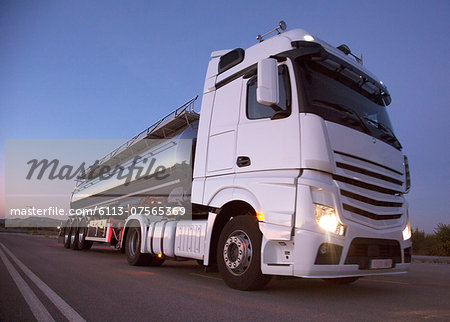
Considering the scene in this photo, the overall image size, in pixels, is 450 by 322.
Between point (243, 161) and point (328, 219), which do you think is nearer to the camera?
point (328, 219)

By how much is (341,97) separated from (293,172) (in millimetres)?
1372

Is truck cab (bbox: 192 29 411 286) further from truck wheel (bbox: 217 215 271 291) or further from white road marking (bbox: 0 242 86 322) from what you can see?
white road marking (bbox: 0 242 86 322)

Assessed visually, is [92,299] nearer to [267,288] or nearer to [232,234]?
[232,234]

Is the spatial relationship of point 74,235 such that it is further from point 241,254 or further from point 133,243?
point 241,254

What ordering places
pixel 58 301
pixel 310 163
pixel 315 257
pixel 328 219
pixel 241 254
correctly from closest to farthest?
pixel 58 301 → pixel 315 257 → pixel 328 219 → pixel 310 163 → pixel 241 254

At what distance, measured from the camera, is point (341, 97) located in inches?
190

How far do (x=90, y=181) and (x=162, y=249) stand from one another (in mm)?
7690

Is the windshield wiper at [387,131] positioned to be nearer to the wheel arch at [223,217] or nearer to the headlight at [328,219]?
the headlight at [328,219]

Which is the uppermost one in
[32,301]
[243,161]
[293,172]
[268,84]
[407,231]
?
[268,84]

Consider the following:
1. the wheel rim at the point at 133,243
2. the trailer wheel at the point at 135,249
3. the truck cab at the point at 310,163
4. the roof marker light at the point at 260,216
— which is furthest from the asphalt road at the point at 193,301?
the wheel rim at the point at 133,243

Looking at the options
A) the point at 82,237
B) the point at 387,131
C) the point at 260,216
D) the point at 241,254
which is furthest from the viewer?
the point at 82,237

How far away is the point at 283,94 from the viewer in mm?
4625

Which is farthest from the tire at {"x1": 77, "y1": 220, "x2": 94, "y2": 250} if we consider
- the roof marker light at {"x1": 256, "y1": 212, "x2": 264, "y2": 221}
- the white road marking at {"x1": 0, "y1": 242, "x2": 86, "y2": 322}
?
the roof marker light at {"x1": 256, "y1": 212, "x2": 264, "y2": 221}

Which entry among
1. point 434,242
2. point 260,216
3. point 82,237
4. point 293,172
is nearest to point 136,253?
point 260,216
